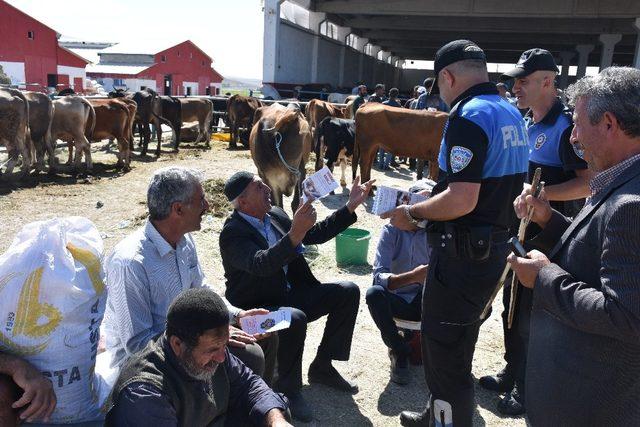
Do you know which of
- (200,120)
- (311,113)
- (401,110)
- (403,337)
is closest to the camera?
(403,337)

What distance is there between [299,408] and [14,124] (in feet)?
29.7

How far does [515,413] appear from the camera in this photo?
3.32 m

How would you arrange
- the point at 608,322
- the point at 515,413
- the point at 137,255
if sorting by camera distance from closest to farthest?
the point at 608,322, the point at 137,255, the point at 515,413

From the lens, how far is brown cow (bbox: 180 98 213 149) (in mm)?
16078

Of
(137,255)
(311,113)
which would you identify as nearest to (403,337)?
(137,255)

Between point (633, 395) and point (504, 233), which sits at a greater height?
point (504, 233)

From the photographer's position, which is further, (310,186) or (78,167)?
(78,167)

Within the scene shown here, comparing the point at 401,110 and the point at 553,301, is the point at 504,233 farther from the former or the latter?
the point at 401,110

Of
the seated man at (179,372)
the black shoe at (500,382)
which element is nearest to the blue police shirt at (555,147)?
the black shoe at (500,382)

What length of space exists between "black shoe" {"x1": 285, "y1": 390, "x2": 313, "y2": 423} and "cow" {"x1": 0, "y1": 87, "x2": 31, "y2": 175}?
8780 mm

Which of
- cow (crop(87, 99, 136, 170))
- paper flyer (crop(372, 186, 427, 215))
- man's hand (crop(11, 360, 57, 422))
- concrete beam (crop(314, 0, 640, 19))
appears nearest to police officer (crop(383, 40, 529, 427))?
paper flyer (crop(372, 186, 427, 215))

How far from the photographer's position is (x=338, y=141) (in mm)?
10508

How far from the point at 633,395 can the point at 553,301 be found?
362 mm

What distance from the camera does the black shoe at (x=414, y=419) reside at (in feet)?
10.1
